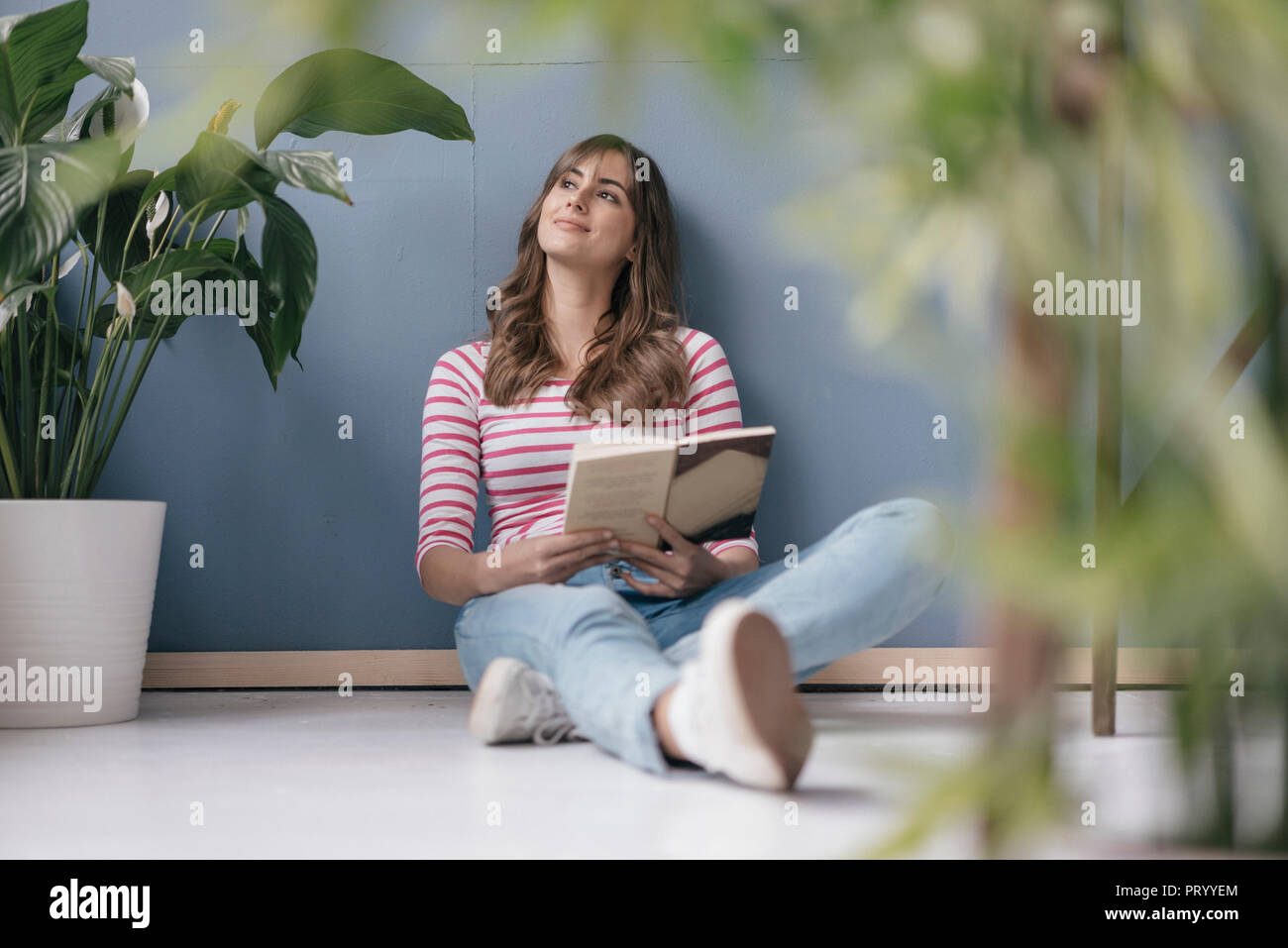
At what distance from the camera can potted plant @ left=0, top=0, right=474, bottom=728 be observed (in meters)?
1.27

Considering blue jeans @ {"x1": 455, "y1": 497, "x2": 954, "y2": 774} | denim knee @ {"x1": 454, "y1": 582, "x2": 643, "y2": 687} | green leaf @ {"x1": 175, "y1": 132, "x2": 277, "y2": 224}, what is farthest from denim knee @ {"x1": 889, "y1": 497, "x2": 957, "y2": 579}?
green leaf @ {"x1": 175, "y1": 132, "x2": 277, "y2": 224}

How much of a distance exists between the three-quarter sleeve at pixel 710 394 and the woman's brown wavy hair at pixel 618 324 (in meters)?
0.02

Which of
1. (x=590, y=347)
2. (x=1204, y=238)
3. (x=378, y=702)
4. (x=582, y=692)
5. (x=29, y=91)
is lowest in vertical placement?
(x=378, y=702)

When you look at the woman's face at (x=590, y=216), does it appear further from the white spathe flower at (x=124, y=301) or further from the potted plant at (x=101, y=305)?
the white spathe flower at (x=124, y=301)

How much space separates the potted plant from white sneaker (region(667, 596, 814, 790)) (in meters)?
0.67

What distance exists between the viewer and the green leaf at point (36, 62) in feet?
4.14

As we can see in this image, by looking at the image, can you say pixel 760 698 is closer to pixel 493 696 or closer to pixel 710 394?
pixel 493 696

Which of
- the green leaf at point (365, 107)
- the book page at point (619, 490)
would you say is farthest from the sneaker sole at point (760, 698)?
the green leaf at point (365, 107)

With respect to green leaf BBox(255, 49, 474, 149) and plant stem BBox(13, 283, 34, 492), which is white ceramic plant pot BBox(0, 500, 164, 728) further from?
green leaf BBox(255, 49, 474, 149)

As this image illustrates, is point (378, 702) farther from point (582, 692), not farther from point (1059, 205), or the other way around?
point (1059, 205)

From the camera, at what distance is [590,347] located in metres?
1.63
